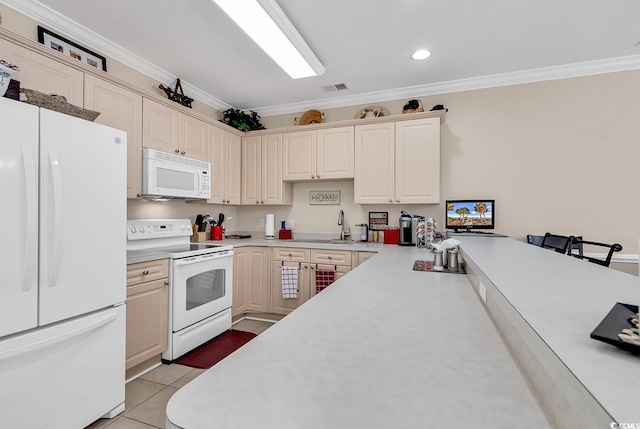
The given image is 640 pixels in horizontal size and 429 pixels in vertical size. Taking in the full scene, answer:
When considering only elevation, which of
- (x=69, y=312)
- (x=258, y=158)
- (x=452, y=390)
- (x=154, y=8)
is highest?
(x=154, y=8)

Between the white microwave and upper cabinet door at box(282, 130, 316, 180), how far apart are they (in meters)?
0.97

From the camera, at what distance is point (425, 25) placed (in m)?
2.34

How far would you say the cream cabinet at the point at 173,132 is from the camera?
2.70 m

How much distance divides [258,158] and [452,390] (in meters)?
3.68

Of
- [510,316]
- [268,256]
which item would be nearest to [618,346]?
[510,316]

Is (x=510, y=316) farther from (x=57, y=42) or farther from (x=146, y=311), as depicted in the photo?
(x=57, y=42)

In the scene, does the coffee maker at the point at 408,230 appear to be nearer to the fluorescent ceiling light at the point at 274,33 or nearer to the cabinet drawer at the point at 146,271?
the fluorescent ceiling light at the point at 274,33

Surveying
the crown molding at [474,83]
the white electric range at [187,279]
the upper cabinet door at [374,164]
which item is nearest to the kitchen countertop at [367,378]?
the white electric range at [187,279]

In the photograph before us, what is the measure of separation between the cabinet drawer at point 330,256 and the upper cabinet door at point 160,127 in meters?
1.77

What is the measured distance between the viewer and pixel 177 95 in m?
3.15

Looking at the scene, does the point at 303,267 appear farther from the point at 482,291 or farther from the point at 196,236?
the point at 482,291

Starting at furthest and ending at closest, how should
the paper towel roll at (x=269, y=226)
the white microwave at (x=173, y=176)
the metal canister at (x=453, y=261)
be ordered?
the paper towel roll at (x=269, y=226) → the white microwave at (x=173, y=176) → the metal canister at (x=453, y=261)

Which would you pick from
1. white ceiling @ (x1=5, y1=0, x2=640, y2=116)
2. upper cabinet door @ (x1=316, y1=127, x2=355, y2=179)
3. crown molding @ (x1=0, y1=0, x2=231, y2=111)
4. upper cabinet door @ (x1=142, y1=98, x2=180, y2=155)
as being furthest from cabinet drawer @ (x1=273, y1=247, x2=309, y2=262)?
crown molding @ (x1=0, y1=0, x2=231, y2=111)

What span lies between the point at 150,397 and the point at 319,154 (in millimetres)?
2781
